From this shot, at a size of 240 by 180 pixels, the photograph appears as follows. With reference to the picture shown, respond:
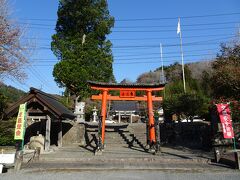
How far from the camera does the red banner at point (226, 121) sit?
11.2 meters

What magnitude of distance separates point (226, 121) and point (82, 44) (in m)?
17.6

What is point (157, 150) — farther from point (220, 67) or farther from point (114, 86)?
point (220, 67)

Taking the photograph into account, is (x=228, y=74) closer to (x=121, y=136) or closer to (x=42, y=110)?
(x=121, y=136)

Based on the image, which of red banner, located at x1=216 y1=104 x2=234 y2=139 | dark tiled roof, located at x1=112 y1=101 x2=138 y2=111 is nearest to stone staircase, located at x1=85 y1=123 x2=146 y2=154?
red banner, located at x1=216 y1=104 x2=234 y2=139

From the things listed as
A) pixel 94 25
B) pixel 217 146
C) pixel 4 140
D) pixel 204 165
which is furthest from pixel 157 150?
pixel 94 25

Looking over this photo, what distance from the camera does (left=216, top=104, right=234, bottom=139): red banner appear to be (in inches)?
442

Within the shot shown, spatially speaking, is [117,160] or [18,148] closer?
[18,148]

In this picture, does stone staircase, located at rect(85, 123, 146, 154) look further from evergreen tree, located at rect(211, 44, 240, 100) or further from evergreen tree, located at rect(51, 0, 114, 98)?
evergreen tree, located at rect(211, 44, 240, 100)

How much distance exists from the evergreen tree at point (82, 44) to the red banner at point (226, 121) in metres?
14.7

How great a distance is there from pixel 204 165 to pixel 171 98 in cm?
1379

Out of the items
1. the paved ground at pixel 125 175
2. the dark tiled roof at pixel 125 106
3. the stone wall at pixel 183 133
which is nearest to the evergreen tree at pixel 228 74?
the stone wall at pixel 183 133

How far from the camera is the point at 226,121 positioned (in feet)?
37.4

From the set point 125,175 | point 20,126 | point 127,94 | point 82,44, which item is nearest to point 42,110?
point 20,126

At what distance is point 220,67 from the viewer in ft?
60.6
